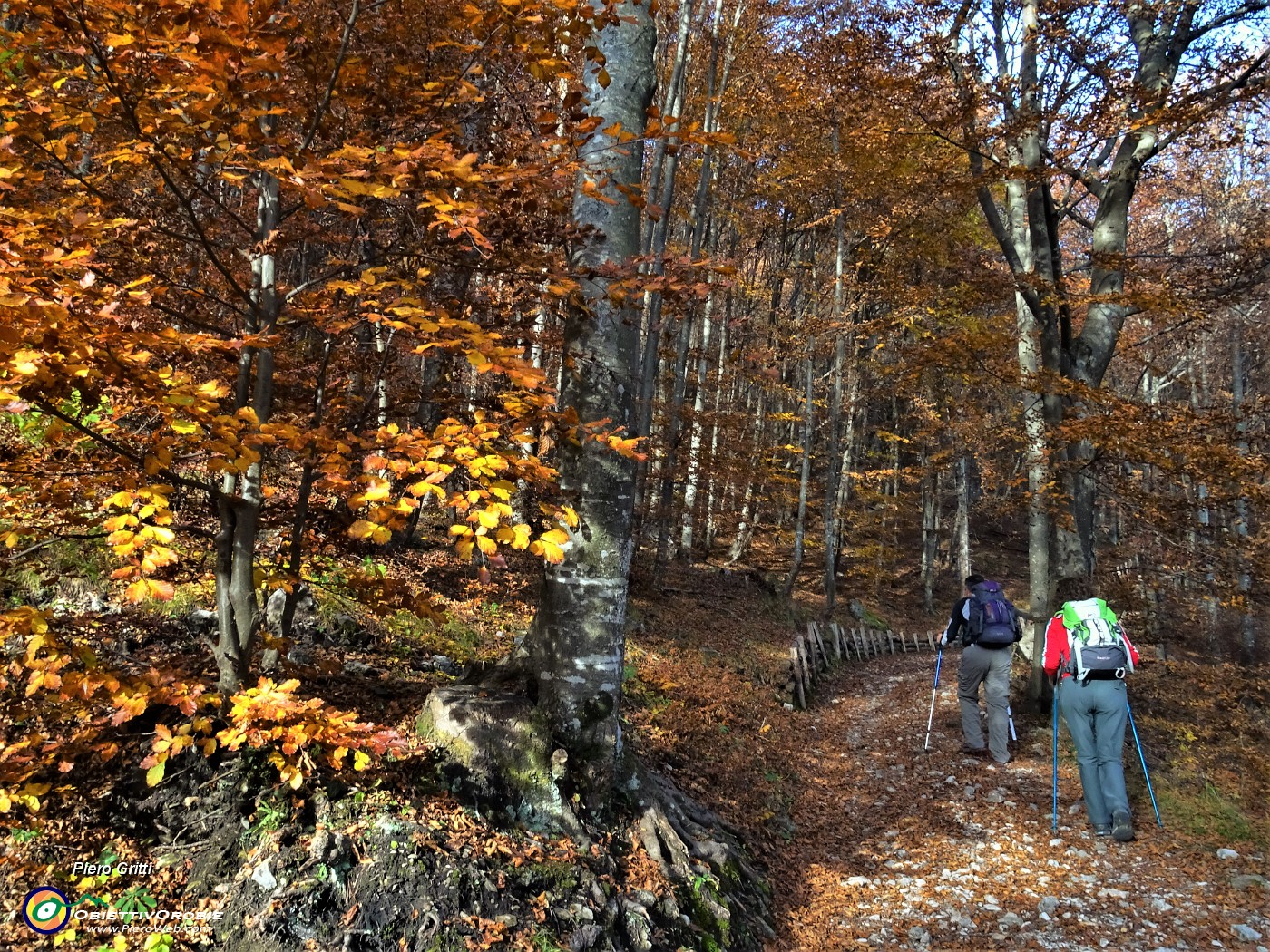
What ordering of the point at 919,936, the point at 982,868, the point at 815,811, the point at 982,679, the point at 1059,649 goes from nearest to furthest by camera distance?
1. the point at 919,936
2. the point at 982,868
3. the point at 1059,649
4. the point at 815,811
5. the point at 982,679

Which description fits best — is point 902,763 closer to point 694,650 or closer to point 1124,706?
point 1124,706

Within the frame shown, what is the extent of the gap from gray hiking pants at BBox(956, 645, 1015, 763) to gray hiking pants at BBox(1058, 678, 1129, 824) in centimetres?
159

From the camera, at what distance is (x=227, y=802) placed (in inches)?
121

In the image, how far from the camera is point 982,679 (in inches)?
311

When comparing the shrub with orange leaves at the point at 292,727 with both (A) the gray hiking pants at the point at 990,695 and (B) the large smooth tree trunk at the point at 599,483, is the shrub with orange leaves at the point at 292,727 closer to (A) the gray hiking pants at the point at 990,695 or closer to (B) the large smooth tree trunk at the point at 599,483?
(B) the large smooth tree trunk at the point at 599,483

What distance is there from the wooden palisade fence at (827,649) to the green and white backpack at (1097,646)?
4.75m

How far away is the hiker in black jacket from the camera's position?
7.61 metres

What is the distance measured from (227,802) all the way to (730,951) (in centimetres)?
281

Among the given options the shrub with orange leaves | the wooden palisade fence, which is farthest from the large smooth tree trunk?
the wooden palisade fence

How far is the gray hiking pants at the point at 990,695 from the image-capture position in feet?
24.8

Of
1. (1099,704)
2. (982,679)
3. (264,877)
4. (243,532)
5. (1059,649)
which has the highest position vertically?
(243,532)

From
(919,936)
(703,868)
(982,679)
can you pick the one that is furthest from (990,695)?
(703,868)

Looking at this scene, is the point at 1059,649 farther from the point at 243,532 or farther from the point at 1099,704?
the point at 243,532

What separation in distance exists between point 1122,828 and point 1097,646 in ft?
4.83
